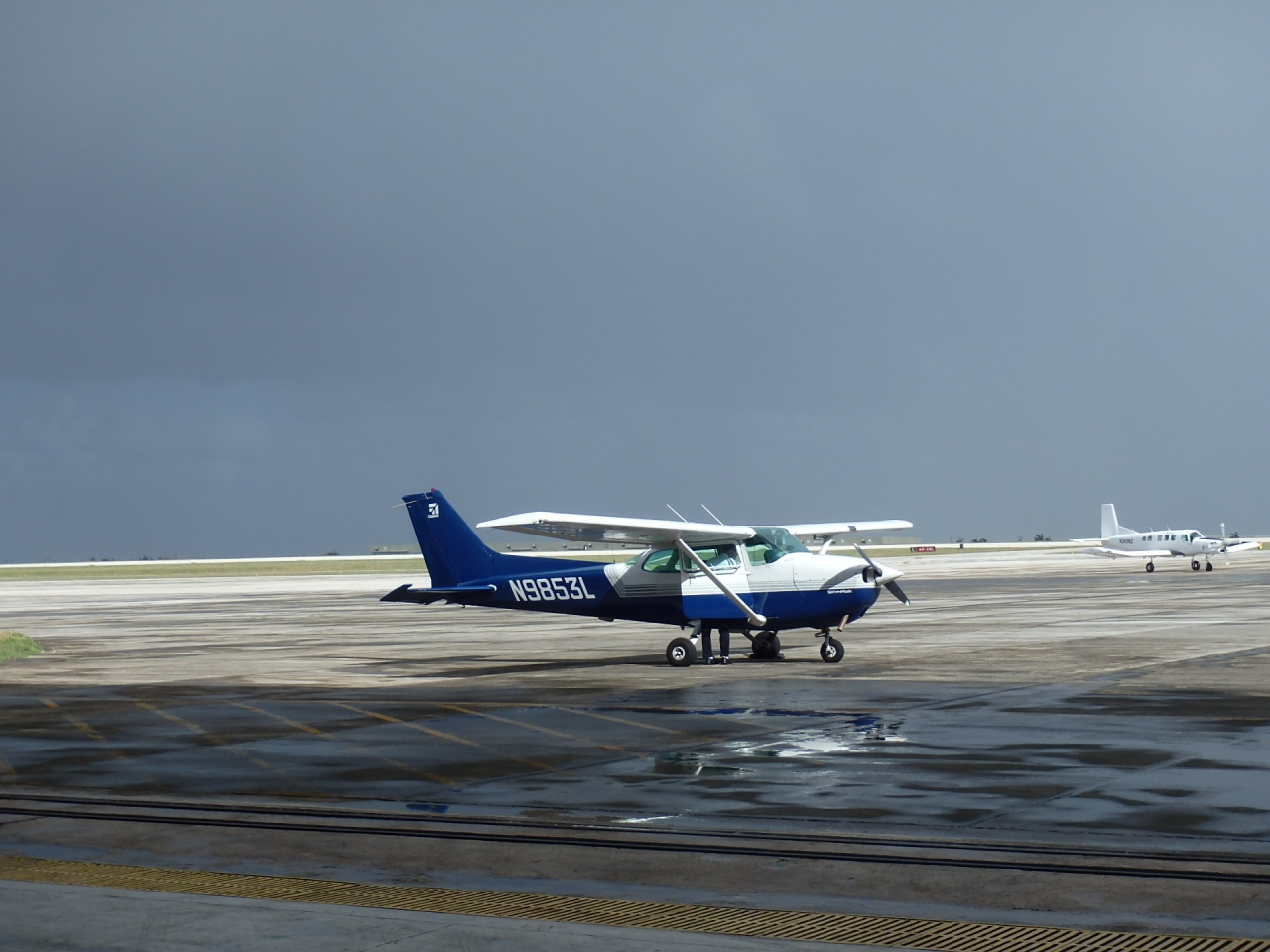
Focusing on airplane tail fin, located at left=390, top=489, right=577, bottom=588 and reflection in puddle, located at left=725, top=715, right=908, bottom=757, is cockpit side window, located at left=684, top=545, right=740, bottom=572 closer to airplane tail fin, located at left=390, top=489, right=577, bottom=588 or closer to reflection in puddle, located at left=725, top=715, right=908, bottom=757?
airplane tail fin, located at left=390, top=489, right=577, bottom=588

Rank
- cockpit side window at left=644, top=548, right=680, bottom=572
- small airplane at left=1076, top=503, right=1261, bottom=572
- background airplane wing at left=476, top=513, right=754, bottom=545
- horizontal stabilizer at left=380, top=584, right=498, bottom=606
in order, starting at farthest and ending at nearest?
small airplane at left=1076, top=503, right=1261, bottom=572 → horizontal stabilizer at left=380, top=584, right=498, bottom=606 → cockpit side window at left=644, top=548, right=680, bottom=572 → background airplane wing at left=476, top=513, right=754, bottom=545

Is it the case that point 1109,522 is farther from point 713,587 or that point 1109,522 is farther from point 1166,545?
point 713,587

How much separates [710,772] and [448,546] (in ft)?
47.4

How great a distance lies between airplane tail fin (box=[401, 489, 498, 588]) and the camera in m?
26.0

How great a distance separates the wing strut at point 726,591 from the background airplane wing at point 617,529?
28cm

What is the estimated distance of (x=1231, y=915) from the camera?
7.24m

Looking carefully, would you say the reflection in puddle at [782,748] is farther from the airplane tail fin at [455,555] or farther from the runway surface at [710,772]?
the airplane tail fin at [455,555]

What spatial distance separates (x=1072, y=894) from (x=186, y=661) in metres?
22.2

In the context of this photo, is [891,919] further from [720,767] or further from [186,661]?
[186,661]

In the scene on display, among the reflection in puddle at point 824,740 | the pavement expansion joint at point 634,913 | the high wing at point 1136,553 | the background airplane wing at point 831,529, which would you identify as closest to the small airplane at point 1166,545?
the high wing at point 1136,553

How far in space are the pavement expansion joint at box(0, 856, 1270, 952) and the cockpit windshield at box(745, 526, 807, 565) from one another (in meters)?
16.1

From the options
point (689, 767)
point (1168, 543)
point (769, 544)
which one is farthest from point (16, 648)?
point (1168, 543)

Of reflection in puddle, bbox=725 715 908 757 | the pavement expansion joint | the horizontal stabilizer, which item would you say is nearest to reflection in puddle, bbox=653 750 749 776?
reflection in puddle, bbox=725 715 908 757

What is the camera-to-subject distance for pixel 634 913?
298 inches
